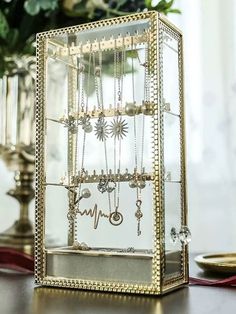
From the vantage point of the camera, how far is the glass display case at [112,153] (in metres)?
0.65

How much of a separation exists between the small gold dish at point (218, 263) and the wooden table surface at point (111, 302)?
0.27ft

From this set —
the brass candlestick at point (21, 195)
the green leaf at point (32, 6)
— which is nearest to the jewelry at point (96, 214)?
the brass candlestick at point (21, 195)

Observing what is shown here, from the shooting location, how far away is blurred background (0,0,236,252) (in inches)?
49.1

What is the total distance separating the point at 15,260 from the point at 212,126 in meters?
0.59

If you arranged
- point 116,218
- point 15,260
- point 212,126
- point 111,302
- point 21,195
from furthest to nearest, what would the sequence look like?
point 212,126, point 21,195, point 15,260, point 116,218, point 111,302

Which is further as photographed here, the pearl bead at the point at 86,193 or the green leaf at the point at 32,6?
the green leaf at the point at 32,6

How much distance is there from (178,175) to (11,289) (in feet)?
0.83

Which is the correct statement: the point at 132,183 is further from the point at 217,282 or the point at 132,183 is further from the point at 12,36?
the point at 12,36

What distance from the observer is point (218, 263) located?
765 mm

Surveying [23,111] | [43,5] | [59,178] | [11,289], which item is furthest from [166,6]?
[11,289]

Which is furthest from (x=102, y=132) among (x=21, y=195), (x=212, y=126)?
(x=212, y=126)

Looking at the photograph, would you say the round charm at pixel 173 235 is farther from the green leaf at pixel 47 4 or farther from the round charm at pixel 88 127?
the green leaf at pixel 47 4

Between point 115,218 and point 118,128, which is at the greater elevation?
point 118,128

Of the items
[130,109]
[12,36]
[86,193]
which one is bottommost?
[86,193]
